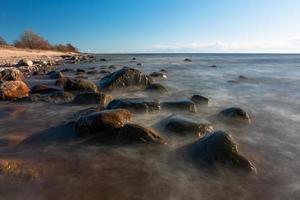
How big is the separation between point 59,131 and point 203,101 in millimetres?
4101

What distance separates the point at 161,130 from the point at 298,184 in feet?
8.26

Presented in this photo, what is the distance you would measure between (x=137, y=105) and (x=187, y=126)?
1804mm

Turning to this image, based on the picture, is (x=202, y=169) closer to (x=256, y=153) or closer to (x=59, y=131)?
(x=256, y=153)

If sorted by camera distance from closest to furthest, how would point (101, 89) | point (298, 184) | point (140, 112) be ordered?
point (298, 184)
point (140, 112)
point (101, 89)

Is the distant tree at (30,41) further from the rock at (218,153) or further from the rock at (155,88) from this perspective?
the rock at (218,153)

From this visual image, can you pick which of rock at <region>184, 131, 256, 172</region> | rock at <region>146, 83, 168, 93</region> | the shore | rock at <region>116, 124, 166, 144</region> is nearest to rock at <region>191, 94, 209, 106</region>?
rock at <region>146, 83, 168, 93</region>

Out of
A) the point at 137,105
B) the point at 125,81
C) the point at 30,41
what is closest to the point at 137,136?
the point at 137,105

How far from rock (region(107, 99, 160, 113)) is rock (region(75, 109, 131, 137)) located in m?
1.23

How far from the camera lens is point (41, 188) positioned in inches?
141

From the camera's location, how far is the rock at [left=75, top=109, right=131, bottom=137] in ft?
17.6

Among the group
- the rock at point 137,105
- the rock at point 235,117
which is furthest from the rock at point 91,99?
the rock at point 235,117

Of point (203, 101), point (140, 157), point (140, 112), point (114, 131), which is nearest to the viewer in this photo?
point (140, 157)

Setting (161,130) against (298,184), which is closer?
(298,184)

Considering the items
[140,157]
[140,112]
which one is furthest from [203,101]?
[140,157]
